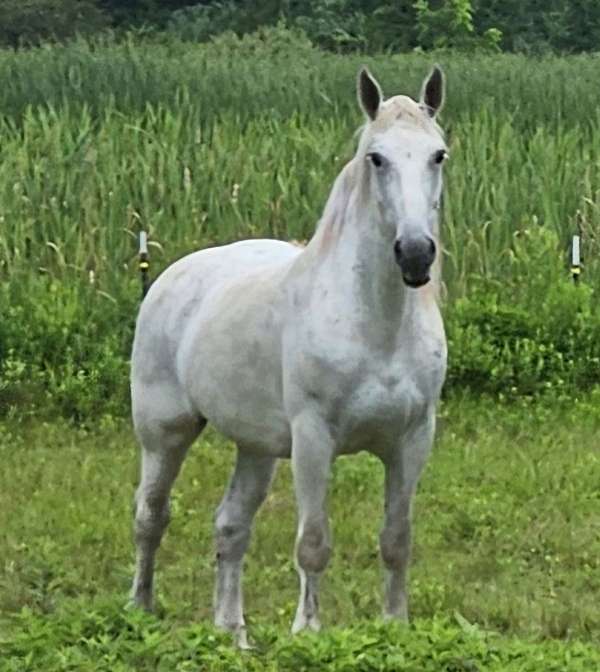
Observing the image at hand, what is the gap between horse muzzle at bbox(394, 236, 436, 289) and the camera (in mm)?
5043

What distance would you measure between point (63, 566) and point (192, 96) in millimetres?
10697

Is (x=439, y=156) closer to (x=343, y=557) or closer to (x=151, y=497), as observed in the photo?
(x=151, y=497)

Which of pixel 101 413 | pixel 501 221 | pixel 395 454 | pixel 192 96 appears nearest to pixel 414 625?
pixel 395 454

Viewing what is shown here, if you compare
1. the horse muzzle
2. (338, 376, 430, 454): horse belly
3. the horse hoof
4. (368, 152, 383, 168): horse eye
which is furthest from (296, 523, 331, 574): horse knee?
(368, 152, 383, 168): horse eye

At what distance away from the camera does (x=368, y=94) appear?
5.53 meters

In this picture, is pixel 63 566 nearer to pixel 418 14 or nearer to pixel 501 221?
pixel 501 221

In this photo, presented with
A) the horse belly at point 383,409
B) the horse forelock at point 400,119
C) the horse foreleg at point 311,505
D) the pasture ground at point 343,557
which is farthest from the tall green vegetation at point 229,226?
the horse forelock at point 400,119

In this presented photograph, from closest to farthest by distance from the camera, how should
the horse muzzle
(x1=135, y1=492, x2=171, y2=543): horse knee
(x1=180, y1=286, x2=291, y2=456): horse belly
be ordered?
the horse muzzle → (x1=180, y1=286, x2=291, y2=456): horse belly → (x1=135, y1=492, x2=171, y2=543): horse knee

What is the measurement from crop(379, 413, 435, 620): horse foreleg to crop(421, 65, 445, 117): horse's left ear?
0.98 metres

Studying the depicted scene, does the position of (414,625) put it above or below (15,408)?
above

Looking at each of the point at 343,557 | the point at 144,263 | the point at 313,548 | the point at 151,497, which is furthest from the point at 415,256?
the point at 144,263

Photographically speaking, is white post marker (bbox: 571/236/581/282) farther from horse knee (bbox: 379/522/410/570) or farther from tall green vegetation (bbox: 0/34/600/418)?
horse knee (bbox: 379/522/410/570)

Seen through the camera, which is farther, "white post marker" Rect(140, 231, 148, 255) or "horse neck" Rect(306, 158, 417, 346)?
"white post marker" Rect(140, 231, 148, 255)

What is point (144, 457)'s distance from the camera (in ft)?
21.6
